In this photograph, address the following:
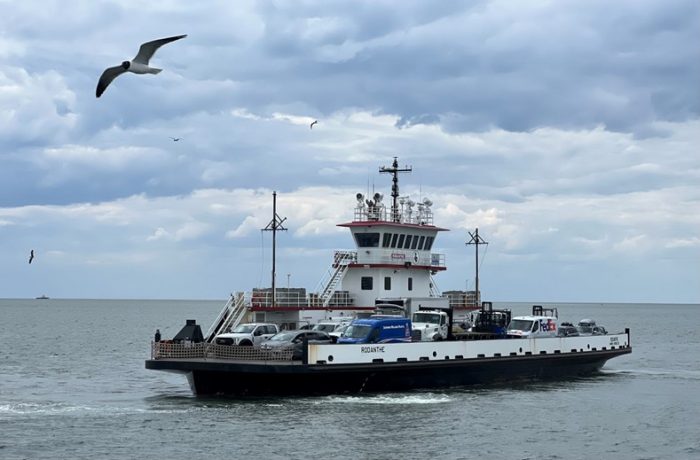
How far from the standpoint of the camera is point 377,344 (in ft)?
106

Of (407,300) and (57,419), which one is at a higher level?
(407,300)

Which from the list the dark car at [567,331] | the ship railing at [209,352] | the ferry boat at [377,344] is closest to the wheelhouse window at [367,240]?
the ferry boat at [377,344]

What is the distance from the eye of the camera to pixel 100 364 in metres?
54.8

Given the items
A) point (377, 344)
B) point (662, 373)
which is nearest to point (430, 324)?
point (377, 344)

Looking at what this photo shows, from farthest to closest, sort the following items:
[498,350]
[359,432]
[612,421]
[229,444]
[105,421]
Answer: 1. [498,350]
2. [612,421]
3. [105,421]
4. [359,432]
5. [229,444]

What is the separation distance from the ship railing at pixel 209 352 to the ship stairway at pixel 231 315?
21.6 feet

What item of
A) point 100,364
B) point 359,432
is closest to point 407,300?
point 359,432

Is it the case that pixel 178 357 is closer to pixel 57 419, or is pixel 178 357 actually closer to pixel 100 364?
pixel 57 419

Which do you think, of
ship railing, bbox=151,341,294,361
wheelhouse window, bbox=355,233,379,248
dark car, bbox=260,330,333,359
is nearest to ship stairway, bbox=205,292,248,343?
dark car, bbox=260,330,333,359

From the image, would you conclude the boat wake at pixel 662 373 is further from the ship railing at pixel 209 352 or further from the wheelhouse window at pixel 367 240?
the ship railing at pixel 209 352

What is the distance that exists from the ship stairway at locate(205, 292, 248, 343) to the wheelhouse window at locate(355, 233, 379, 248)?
20.0ft

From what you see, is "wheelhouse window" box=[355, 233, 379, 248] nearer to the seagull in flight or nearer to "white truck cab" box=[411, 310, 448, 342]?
"white truck cab" box=[411, 310, 448, 342]

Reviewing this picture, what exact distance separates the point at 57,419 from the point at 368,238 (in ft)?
58.7

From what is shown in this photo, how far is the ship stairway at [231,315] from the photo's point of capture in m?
39.5
